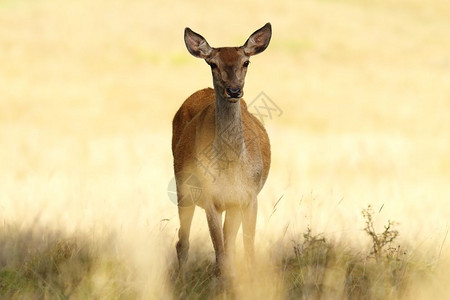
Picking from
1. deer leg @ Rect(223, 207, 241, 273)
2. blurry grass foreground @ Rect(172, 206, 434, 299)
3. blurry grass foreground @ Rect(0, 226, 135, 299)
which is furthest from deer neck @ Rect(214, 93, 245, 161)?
blurry grass foreground @ Rect(0, 226, 135, 299)

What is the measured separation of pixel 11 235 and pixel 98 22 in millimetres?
39935

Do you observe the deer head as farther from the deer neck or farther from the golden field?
the golden field

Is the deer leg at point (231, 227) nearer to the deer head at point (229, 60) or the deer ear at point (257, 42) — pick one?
the deer head at point (229, 60)

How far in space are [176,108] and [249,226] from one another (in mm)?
23263

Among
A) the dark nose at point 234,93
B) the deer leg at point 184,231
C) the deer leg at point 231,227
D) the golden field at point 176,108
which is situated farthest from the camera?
the deer leg at point 184,231

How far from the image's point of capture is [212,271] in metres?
7.32

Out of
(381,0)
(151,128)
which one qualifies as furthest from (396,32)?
(151,128)

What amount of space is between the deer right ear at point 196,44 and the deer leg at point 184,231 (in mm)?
1911

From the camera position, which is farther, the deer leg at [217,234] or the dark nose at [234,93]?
the deer leg at [217,234]

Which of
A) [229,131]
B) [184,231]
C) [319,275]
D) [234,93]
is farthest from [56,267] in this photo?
[319,275]

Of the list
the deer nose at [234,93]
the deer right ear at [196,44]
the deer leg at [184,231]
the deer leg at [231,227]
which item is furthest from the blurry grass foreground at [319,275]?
the deer right ear at [196,44]

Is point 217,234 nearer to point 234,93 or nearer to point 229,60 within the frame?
point 234,93

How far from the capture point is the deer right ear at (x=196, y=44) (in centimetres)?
722

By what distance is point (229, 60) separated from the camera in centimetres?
698
